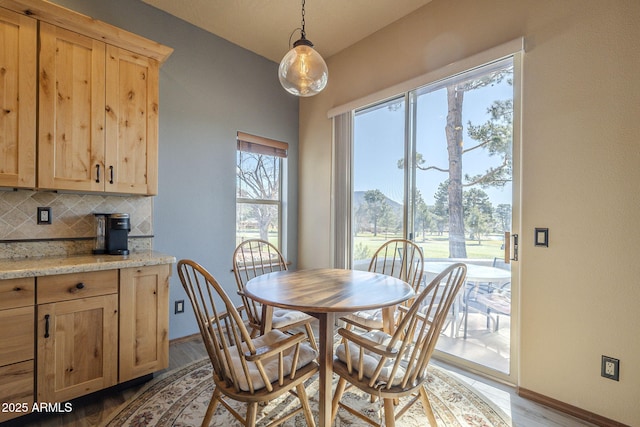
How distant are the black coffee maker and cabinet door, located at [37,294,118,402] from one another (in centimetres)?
46

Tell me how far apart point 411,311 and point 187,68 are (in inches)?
114

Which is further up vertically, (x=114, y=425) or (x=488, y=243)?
(x=488, y=243)

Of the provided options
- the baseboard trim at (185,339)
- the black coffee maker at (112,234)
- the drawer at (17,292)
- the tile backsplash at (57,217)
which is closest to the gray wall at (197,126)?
the baseboard trim at (185,339)

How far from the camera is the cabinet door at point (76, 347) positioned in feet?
5.49

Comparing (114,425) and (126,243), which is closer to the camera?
(114,425)

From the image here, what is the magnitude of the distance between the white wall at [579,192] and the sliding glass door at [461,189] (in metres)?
0.17

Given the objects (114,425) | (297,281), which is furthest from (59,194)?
(297,281)

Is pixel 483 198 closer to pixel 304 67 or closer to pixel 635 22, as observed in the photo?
pixel 635 22

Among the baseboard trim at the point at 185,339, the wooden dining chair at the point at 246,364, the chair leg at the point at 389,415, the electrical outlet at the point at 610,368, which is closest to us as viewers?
the wooden dining chair at the point at 246,364

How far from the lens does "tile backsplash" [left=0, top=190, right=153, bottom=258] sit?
199 centimetres

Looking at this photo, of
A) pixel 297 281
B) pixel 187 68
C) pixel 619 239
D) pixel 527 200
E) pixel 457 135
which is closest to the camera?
pixel 619 239

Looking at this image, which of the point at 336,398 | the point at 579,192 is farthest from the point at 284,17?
the point at 336,398

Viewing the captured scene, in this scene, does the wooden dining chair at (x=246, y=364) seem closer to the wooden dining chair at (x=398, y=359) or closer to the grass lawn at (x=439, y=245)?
the wooden dining chair at (x=398, y=359)

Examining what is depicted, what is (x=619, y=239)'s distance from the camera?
168 centimetres
